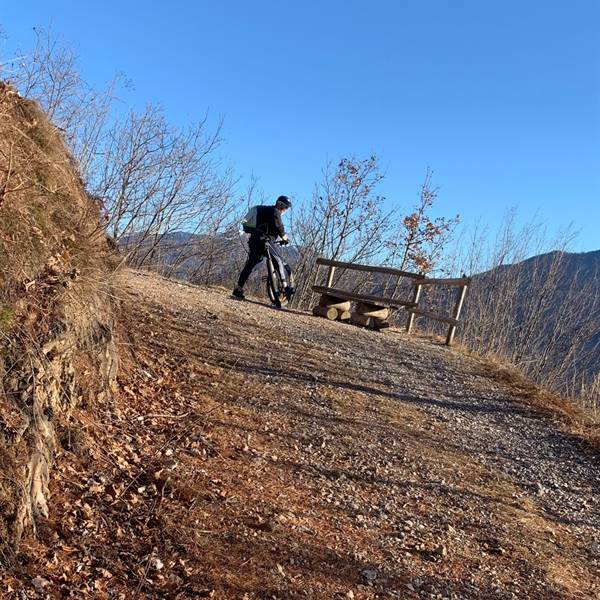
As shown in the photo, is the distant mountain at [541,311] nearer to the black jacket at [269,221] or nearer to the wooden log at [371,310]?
the wooden log at [371,310]

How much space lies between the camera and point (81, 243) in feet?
13.8

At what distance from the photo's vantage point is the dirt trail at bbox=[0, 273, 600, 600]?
9.25 ft

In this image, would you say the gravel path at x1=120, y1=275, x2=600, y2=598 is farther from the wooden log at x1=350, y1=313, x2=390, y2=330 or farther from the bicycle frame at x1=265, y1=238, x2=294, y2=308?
the wooden log at x1=350, y1=313, x2=390, y2=330

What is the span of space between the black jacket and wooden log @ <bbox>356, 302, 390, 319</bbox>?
2.89 metres

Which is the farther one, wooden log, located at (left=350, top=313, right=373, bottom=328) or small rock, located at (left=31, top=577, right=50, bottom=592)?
wooden log, located at (left=350, top=313, right=373, bottom=328)

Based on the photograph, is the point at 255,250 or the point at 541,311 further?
the point at 541,311

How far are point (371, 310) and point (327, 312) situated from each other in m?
1.01

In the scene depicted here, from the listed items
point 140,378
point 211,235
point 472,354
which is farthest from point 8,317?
point 211,235

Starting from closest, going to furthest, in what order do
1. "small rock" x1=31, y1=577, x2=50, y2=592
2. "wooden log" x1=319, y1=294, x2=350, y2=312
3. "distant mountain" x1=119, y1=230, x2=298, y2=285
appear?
"small rock" x1=31, y1=577, x2=50, y2=592
"wooden log" x1=319, y1=294, x2=350, y2=312
"distant mountain" x1=119, y1=230, x2=298, y2=285

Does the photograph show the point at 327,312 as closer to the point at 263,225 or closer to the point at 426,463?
the point at 263,225

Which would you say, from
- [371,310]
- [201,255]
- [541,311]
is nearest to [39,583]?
[371,310]

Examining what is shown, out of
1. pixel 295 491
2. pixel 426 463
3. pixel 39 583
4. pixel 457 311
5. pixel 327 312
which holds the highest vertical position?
pixel 457 311

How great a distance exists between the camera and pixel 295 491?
3814 millimetres

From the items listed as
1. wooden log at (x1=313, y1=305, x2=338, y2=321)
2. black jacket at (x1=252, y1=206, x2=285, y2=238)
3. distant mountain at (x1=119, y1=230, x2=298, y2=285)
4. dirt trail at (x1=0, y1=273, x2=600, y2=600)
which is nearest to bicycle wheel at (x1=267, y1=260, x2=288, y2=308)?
black jacket at (x1=252, y1=206, x2=285, y2=238)
